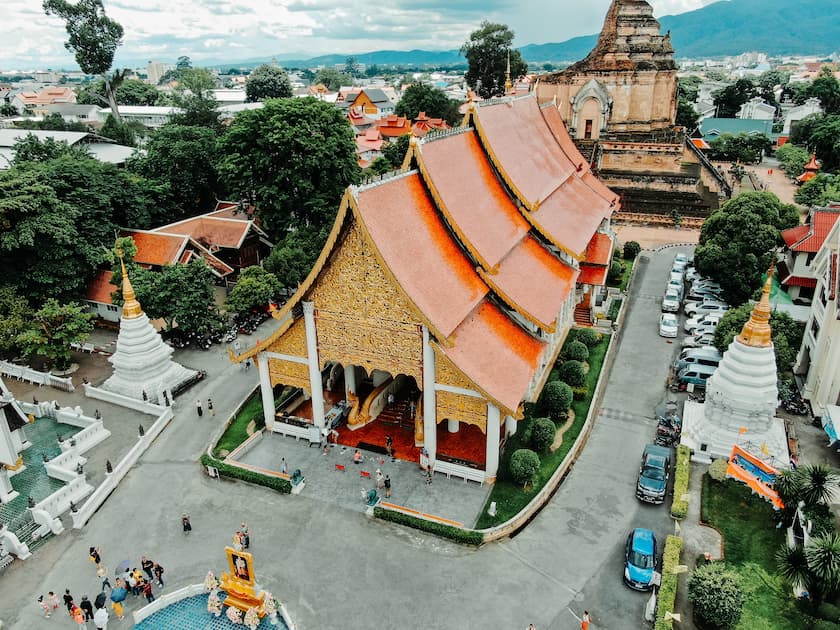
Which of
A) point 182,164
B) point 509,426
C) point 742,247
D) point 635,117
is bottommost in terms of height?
point 509,426

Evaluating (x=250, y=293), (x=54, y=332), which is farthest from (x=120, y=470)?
(x=250, y=293)

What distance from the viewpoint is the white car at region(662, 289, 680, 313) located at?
32500 millimetres

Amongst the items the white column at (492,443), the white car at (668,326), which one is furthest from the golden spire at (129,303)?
the white car at (668,326)

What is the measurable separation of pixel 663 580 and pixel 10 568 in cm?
1813

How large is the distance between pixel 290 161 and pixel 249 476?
72.8 ft

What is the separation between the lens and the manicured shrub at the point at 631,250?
1606 inches

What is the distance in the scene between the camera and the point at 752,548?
17109 millimetres

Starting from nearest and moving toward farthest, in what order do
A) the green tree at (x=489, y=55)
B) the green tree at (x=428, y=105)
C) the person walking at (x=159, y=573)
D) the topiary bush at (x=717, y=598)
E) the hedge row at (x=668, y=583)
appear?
1. the topiary bush at (x=717, y=598)
2. the hedge row at (x=668, y=583)
3. the person walking at (x=159, y=573)
4. the green tree at (x=489, y=55)
5. the green tree at (x=428, y=105)

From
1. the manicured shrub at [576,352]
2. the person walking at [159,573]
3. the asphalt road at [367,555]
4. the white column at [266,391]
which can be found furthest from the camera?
the manicured shrub at [576,352]

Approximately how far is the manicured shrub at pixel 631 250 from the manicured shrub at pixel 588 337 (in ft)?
46.8

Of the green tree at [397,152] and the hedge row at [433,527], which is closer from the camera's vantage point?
the hedge row at [433,527]

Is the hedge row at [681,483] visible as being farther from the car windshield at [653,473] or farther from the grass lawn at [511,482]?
the grass lawn at [511,482]

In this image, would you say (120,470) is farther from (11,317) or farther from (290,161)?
(290,161)

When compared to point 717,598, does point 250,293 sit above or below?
above
